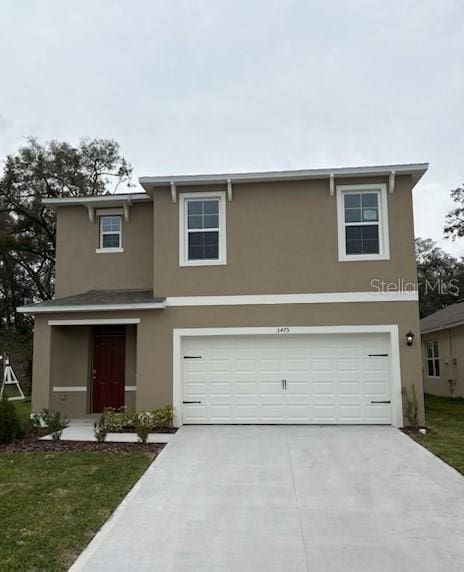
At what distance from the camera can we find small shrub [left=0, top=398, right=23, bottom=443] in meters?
10.7

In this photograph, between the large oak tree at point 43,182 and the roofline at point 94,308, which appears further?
the large oak tree at point 43,182

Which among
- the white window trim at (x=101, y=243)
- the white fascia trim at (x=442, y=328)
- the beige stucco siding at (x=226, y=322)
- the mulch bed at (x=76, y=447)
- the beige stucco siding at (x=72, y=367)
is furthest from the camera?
the white fascia trim at (x=442, y=328)

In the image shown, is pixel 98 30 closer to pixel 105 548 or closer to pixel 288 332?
pixel 288 332

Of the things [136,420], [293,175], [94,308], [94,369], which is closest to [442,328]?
[293,175]

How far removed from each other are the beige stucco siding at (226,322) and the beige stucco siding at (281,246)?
0.45 m

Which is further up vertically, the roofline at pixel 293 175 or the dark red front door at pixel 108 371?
the roofline at pixel 293 175

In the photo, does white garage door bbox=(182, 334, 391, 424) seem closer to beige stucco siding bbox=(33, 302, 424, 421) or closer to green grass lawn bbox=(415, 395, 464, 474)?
beige stucco siding bbox=(33, 302, 424, 421)

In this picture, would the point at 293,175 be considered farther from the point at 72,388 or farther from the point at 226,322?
the point at 72,388

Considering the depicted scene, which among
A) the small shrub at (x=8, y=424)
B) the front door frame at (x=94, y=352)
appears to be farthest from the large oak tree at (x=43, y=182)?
the small shrub at (x=8, y=424)

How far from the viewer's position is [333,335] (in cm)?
1241

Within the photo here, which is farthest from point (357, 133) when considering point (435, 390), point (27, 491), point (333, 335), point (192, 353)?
point (27, 491)

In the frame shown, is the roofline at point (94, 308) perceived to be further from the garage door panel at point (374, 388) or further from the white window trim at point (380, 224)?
the garage door panel at point (374, 388)

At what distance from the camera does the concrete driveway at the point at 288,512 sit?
5.11 meters

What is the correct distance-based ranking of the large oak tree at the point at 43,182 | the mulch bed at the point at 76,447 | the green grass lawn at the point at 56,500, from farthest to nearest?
the large oak tree at the point at 43,182
the mulch bed at the point at 76,447
the green grass lawn at the point at 56,500
